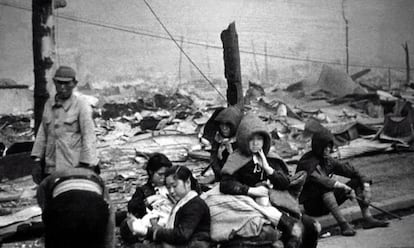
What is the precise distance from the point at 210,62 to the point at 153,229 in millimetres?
7546

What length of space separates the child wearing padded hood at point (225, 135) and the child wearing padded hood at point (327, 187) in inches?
32.1

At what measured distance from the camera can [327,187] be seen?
658cm

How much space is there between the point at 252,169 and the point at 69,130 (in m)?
1.86

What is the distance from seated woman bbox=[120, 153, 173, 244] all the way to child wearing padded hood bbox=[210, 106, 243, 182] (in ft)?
2.91

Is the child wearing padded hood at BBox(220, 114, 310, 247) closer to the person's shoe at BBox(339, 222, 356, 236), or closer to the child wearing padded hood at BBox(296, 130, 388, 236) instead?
the child wearing padded hood at BBox(296, 130, 388, 236)

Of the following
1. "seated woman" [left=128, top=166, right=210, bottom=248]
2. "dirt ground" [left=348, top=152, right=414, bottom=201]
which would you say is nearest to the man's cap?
"seated woman" [left=128, top=166, right=210, bottom=248]

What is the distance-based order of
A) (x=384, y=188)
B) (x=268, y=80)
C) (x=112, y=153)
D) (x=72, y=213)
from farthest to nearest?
(x=268, y=80) → (x=112, y=153) → (x=384, y=188) → (x=72, y=213)

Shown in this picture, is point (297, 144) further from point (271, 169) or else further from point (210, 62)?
point (271, 169)

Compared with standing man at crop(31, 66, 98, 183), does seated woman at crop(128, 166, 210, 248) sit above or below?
below

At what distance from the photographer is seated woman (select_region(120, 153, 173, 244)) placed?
5.83m

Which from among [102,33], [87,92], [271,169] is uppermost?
[102,33]

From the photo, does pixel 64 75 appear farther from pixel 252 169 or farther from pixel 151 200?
pixel 252 169

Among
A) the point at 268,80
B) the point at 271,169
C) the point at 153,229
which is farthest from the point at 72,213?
the point at 268,80

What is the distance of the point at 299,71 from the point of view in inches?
544
